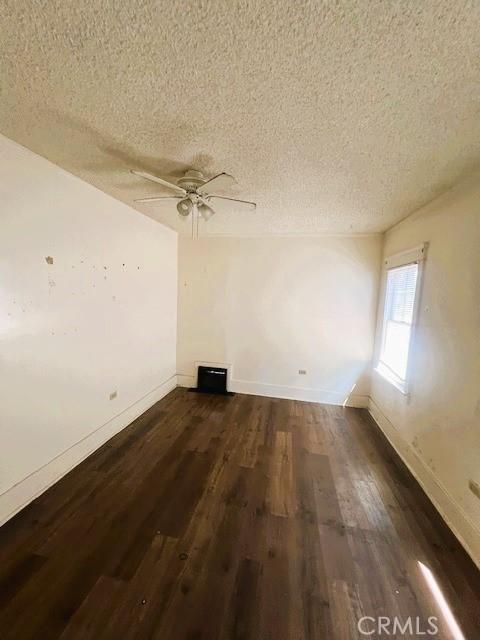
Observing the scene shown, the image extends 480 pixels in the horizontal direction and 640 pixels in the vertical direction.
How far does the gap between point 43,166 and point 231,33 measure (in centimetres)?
168

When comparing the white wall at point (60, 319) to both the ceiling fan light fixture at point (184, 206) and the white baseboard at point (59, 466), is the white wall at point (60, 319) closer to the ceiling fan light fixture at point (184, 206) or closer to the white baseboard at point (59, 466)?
the white baseboard at point (59, 466)

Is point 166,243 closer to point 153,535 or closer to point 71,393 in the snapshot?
point 71,393

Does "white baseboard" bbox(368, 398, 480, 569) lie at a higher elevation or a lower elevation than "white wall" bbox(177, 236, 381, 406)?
lower

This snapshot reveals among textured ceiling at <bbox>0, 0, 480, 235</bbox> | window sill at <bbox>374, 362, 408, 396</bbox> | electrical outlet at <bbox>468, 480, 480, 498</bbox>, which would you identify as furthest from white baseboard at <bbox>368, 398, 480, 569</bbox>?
textured ceiling at <bbox>0, 0, 480, 235</bbox>

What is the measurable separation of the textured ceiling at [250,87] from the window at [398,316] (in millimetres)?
958

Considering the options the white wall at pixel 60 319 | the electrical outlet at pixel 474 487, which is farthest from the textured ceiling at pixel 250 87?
the electrical outlet at pixel 474 487

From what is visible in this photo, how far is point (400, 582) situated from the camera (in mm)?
1381

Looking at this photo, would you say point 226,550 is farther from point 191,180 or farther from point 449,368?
point 191,180

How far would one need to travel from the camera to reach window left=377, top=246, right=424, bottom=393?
256cm

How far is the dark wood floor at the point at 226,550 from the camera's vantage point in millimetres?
1203

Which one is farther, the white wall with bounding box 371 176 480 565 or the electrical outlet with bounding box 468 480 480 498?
the white wall with bounding box 371 176 480 565

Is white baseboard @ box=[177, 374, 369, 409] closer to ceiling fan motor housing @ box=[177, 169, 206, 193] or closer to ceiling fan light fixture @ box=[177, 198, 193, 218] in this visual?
ceiling fan light fixture @ box=[177, 198, 193, 218]

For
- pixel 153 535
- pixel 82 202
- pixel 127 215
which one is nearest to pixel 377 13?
pixel 82 202

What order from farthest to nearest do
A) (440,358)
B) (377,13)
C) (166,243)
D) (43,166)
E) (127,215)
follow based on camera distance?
1. (166,243)
2. (127,215)
3. (440,358)
4. (43,166)
5. (377,13)
